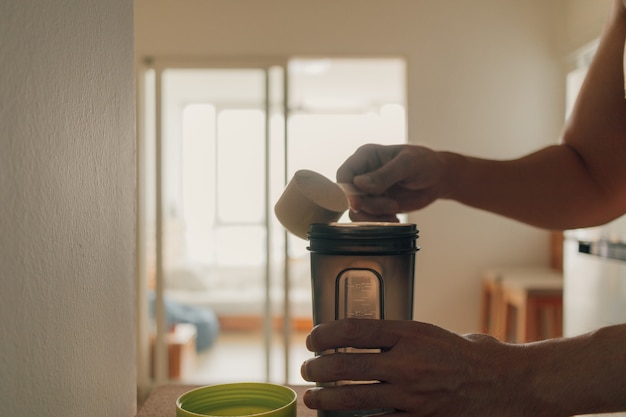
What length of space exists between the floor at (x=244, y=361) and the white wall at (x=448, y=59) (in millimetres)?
957

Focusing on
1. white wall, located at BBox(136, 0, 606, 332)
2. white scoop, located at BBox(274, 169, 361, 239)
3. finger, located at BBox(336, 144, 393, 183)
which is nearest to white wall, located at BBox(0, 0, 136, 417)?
white scoop, located at BBox(274, 169, 361, 239)

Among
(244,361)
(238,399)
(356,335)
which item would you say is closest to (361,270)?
(356,335)

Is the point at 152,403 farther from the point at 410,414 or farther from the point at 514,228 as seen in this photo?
the point at 514,228

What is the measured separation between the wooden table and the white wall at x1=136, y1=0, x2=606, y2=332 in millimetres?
2710

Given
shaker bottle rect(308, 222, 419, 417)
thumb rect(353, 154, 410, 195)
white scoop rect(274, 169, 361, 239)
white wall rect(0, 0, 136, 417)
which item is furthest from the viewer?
thumb rect(353, 154, 410, 195)

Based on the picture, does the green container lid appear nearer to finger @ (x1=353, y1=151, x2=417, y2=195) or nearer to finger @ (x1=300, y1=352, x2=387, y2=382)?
finger @ (x1=300, y1=352, x2=387, y2=382)

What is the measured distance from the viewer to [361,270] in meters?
0.57

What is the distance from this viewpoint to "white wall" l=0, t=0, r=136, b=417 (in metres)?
0.42

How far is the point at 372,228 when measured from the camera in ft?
1.77

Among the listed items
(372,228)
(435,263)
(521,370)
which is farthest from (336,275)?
(435,263)

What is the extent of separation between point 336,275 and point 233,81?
3107 millimetres

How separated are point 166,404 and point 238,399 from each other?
204 mm

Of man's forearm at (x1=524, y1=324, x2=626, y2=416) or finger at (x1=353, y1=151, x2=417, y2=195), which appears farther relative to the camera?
finger at (x1=353, y1=151, x2=417, y2=195)

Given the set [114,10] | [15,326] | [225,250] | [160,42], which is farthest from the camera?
[225,250]
